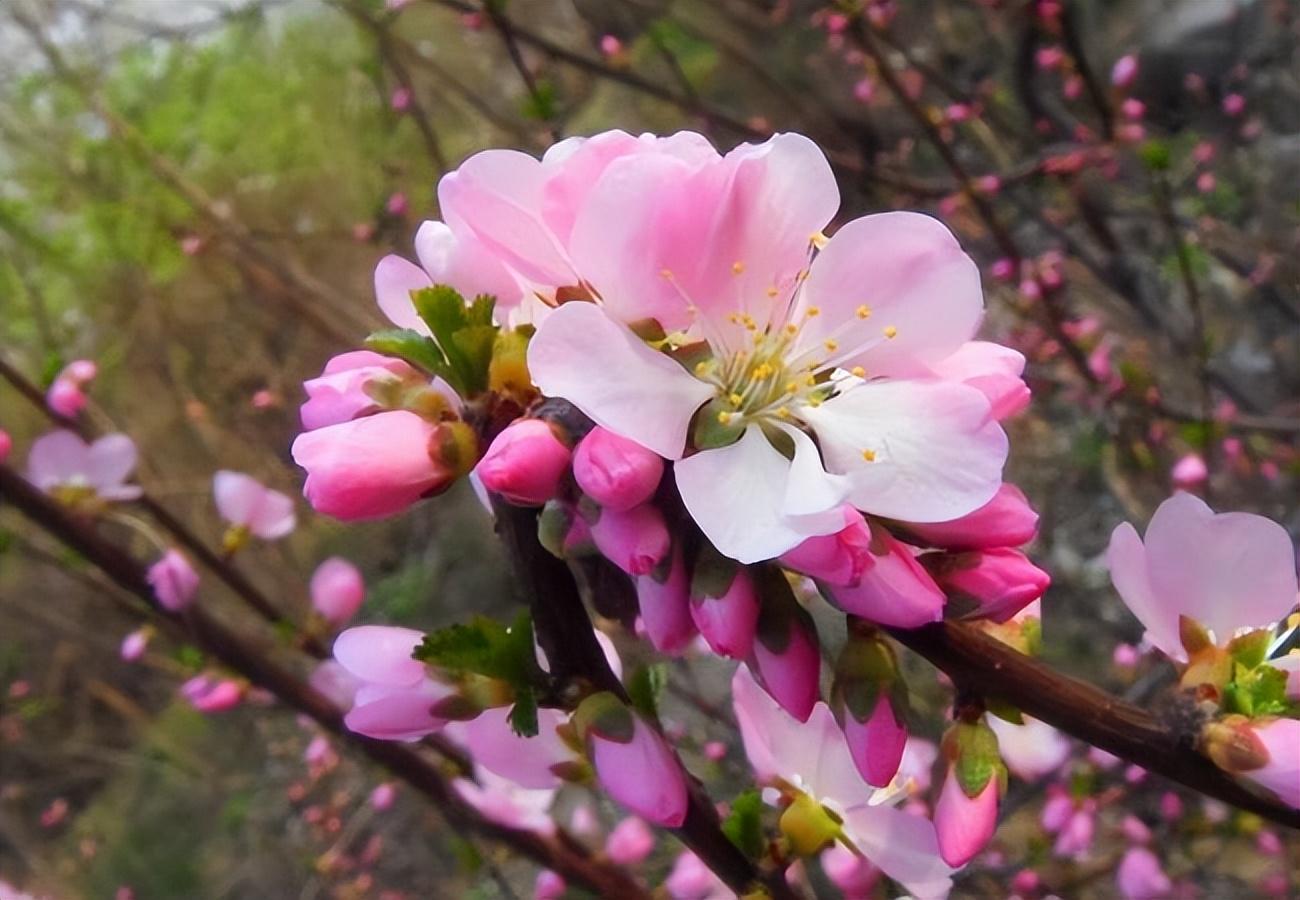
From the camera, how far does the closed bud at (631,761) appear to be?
492 millimetres

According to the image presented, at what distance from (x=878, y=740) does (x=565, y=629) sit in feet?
0.53

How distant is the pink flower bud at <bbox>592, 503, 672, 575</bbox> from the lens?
405mm

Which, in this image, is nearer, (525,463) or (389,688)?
(525,463)

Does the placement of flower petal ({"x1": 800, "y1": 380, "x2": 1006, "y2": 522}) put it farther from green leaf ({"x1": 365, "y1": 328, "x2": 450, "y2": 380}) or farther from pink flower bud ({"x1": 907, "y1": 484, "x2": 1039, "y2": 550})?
green leaf ({"x1": 365, "y1": 328, "x2": 450, "y2": 380})

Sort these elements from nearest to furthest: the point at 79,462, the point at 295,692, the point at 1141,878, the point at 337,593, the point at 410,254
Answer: the point at 295,692, the point at 337,593, the point at 79,462, the point at 1141,878, the point at 410,254

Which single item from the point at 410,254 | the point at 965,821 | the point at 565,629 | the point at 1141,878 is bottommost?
the point at 1141,878

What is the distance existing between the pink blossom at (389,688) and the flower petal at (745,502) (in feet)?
0.72

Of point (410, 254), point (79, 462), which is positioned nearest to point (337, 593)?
point (79, 462)

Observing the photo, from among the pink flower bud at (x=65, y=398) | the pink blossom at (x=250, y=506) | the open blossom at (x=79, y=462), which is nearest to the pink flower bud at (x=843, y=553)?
the pink blossom at (x=250, y=506)

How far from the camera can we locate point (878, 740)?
1.47 ft

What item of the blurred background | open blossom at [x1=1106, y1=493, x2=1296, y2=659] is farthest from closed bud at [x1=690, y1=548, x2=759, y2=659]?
the blurred background

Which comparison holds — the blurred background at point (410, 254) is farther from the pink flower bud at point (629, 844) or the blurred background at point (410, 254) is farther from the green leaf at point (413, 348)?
the green leaf at point (413, 348)

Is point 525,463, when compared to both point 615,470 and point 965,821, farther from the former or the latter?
point 965,821

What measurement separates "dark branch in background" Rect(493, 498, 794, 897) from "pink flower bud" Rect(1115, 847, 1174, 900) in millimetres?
1314
